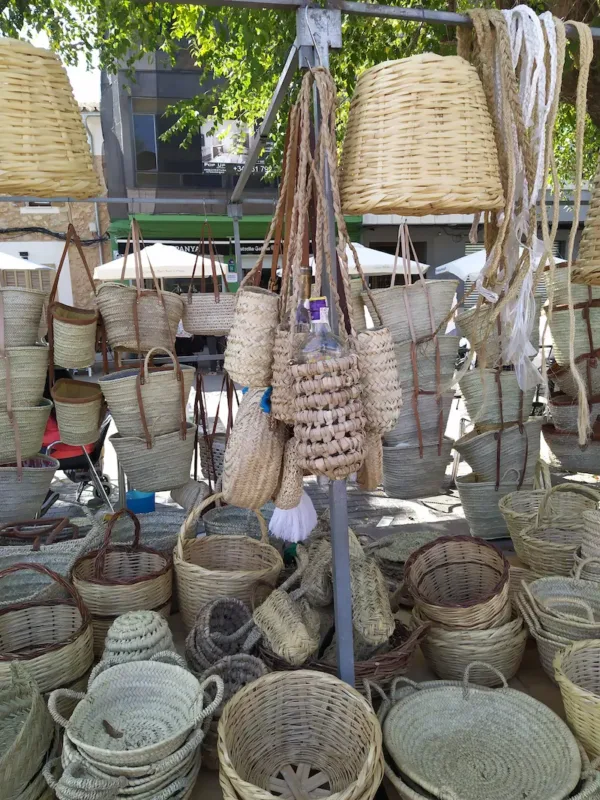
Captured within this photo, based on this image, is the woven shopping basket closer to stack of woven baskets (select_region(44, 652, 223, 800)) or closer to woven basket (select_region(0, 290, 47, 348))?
stack of woven baskets (select_region(44, 652, 223, 800))

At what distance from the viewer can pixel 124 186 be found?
12.3 metres

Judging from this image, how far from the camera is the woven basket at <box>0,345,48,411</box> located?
255 centimetres

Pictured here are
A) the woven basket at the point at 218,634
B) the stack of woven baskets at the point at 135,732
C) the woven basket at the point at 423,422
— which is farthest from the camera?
the woven basket at the point at 423,422

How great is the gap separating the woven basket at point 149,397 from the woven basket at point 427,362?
102cm

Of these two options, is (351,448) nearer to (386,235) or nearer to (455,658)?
(455,658)

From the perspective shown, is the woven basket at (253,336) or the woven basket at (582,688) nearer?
the woven basket at (253,336)

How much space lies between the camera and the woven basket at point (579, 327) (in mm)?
3369

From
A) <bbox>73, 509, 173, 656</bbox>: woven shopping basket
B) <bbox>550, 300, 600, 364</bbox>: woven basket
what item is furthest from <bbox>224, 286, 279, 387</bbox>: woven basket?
<bbox>550, 300, 600, 364</bbox>: woven basket

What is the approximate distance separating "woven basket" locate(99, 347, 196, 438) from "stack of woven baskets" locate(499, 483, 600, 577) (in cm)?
153

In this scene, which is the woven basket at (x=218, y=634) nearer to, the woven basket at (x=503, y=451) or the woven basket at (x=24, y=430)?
the woven basket at (x=24, y=430)

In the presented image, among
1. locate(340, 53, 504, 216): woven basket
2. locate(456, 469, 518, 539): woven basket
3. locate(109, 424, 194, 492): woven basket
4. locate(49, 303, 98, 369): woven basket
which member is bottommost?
locate(456, 469, 518, 539): woven basket

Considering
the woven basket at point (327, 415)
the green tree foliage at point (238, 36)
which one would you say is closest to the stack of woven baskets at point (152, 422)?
the woven basket at point (327, 415)

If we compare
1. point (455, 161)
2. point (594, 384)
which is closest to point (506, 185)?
point (455, 161)

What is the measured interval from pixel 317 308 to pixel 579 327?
2.79m
